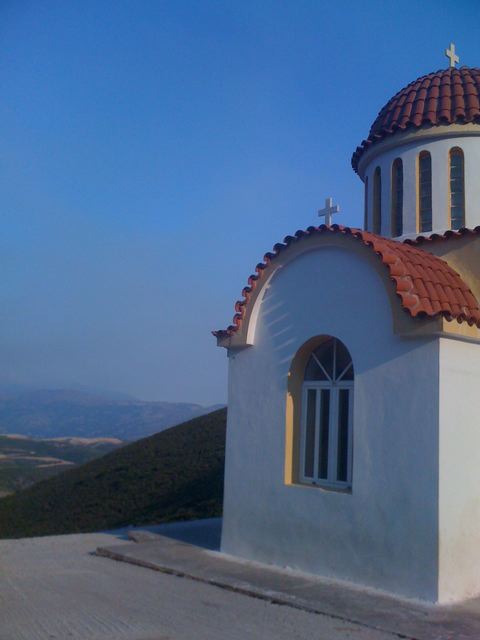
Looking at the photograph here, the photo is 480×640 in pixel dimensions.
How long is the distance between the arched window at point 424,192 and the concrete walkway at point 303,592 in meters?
5.55

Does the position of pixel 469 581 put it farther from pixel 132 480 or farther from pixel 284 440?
pixel 132 480

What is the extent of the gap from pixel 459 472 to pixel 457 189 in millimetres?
4847

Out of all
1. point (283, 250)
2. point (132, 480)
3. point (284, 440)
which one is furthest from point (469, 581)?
point (132, 480)

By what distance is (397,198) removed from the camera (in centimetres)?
1137

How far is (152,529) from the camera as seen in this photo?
12617mm

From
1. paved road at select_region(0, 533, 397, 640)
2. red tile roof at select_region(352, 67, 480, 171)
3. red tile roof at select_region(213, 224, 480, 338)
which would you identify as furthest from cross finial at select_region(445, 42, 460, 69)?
paved road at select_region(0, 533, 397, 640)

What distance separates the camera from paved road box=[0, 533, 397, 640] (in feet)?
21.5

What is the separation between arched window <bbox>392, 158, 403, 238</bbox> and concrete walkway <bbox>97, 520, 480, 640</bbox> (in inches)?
218

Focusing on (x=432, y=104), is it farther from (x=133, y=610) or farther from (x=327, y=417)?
(x=133, y=610)

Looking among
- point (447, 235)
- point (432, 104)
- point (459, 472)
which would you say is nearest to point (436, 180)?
point (432, 104)

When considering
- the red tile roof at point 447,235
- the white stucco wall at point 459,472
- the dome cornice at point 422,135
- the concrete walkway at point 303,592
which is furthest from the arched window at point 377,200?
the concrete walkway at point 303,592

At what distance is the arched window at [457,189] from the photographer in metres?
10.7

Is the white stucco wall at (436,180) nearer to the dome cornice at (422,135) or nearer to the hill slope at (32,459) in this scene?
the dome cornice at (422,135)

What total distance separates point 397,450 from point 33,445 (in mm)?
73310
